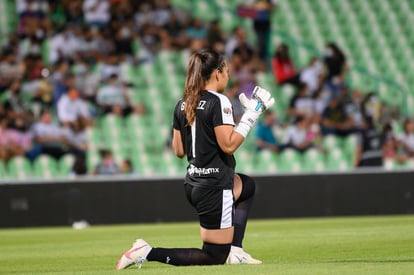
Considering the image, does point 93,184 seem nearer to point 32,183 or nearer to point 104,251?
point 32,183

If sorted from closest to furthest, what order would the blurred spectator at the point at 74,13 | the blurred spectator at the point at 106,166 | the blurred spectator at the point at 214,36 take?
1. the blurred spectator at the point at 106,166
2. the blurred spectator at the point at 214,36
3. the blurred spectator at the point at 74,13

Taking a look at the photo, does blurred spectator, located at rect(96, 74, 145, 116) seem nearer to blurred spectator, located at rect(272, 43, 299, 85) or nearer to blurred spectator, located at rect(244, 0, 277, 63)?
blurred spectator, located at rect(272, 43, 299, 85)

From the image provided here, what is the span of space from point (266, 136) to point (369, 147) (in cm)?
224

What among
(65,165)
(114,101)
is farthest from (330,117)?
(65,165)

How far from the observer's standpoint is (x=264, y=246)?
476 inches

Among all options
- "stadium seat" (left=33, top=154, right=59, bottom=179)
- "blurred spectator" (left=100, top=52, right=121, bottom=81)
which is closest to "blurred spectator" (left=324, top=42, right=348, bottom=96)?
"blurred spectator" (left=100, top=52, right=121, bottom=81)

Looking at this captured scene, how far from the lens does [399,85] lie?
2381 centimetres

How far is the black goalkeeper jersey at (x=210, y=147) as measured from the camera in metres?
8.81

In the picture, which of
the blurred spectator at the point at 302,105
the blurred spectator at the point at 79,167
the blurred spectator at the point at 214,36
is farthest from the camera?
the blurred spectator at the point at 214,36

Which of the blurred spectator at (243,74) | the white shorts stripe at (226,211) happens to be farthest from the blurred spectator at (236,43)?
the white shorts stripe at (226,211)

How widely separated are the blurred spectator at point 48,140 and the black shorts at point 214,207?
12747 mm

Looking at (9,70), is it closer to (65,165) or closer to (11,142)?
(11,142)

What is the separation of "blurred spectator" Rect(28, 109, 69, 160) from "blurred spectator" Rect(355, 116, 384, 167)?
6.20 m

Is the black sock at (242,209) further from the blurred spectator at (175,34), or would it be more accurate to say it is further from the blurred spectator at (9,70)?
the blurred spectator at (175,34)
